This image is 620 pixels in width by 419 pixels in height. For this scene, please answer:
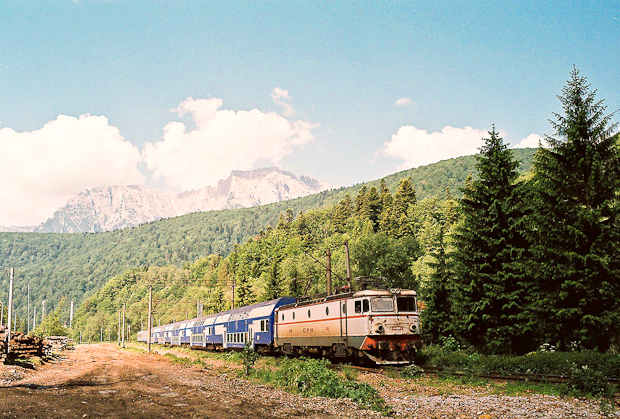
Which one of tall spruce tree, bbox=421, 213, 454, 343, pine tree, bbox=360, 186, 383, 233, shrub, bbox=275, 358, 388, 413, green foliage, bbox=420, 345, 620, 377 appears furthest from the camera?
pine tree, bbox=360, 186, 383, 233

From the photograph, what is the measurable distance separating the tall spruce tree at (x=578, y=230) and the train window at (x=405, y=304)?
19.2 feet

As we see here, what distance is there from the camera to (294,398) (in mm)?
16562

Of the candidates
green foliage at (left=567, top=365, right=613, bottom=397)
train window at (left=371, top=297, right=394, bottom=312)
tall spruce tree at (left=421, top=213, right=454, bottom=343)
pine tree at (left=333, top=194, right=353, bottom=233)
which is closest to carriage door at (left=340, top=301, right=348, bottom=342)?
train window at (left=371, top=297, right=394, bottom=312)

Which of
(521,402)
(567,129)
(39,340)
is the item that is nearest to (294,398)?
(521,402)

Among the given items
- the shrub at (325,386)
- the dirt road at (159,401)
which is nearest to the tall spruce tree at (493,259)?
the shrub at (325,386)

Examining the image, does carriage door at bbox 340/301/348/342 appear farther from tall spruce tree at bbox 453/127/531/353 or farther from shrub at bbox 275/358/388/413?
tall spruce tree at bbox 453/127/531/353

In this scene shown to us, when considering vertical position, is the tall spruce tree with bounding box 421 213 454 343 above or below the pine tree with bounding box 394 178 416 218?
below

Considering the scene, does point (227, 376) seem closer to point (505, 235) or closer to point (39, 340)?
point (505, 235)

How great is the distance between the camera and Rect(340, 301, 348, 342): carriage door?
2648cm

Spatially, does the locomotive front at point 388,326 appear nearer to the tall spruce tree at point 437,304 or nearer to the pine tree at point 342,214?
the tall spruce tree at point 437,304

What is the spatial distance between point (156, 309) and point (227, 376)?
179m

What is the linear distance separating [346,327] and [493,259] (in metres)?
8.99

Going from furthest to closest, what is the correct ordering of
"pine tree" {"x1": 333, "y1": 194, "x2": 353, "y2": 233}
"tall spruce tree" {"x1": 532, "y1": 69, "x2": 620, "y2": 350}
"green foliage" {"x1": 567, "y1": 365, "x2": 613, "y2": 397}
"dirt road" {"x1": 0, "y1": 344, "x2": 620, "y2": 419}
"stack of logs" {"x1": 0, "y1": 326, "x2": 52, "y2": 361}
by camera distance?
"pine tree" {"x1": 333, "y1": 194, "x2": 353, "y2": 233} → "stack of logs" {"x1": 0, "y1": 326, "x2": 52, "y2": 361} → "tall spruce tree" {"x1": 532, "y1": 69, "x2": 620, "y2": 350} → "green foliage" {"x1": 567, "y1": 365, "x2": 613, "y2": 397} → "dirt road" {"x1": 0, "y1": 344, "x2": 620, "y2": 419}

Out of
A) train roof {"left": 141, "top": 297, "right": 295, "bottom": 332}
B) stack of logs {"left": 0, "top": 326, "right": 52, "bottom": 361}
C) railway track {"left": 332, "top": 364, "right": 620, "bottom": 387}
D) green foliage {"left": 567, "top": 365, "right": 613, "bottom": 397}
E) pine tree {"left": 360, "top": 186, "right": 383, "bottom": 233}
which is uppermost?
pine tree {"left": 360, "top": 186, "right": 383, "bottom": 233}
